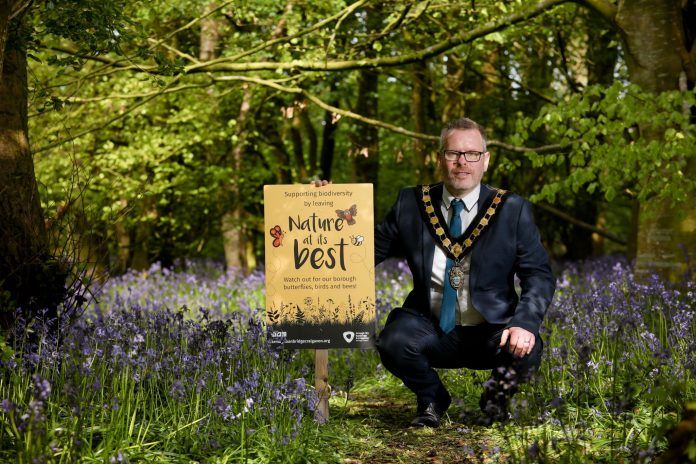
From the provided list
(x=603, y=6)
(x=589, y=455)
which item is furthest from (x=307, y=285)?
(x=603, y=6)

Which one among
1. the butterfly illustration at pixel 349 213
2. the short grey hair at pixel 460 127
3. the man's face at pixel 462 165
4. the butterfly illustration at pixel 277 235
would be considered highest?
the short grey hair at pixel 460 127

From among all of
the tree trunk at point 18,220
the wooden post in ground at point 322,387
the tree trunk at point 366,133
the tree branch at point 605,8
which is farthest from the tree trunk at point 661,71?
the tree trunk at point 366,133

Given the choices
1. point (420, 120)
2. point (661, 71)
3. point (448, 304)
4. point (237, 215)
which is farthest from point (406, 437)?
point (237, 215)

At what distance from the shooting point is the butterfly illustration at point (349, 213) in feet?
16.4

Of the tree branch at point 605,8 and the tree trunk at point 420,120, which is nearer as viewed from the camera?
the tree branch at point 605,8

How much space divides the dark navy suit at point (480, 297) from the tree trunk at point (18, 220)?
2.27 metres

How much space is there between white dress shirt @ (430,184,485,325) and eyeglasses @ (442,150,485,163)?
23 centimetres

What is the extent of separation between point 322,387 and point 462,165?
1.57m

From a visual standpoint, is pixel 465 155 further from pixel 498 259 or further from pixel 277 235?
pixel 277 235

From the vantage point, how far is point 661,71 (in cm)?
841

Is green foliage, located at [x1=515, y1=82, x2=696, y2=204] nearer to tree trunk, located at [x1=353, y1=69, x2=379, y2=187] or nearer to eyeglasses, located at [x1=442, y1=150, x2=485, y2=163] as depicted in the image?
eyeglasses, located at [x1=442, y1=150, x2=485, y2=163]

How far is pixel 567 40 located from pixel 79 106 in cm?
864

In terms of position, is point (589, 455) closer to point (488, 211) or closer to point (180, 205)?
point (488, 211)

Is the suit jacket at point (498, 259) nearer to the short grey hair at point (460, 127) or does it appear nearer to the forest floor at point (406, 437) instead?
the short grey hair at point (460, 127)
